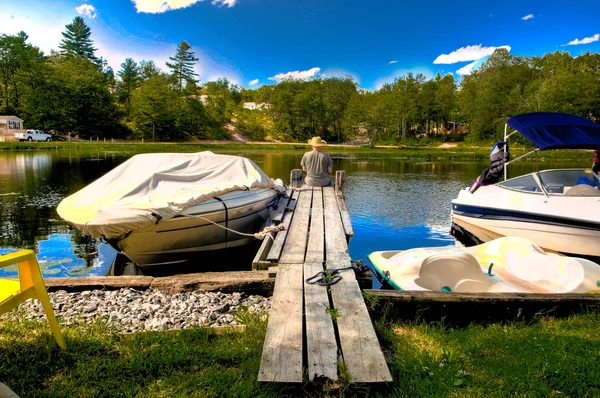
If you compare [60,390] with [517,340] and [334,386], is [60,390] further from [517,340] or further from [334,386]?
[517,340]

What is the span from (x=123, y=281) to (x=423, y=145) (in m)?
78.4

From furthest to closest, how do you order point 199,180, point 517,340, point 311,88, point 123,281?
point 311,88, point 199,180, point 123,281, point 517,340

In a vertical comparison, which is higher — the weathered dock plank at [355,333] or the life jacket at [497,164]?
the life jacket at [497,164]

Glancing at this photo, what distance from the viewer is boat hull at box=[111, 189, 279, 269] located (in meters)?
6.79

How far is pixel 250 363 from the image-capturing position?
3.12 m

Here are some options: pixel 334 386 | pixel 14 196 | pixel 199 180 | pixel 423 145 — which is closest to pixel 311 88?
pixel 423 145

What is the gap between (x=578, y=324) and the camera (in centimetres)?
407

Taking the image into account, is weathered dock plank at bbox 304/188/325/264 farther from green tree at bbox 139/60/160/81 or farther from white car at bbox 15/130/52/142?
green tree at bbox 139/60/160/81

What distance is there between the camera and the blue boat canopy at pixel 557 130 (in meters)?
9.26

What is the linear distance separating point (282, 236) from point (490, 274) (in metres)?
3.58

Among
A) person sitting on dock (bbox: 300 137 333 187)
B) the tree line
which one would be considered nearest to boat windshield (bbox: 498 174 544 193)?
person sitting on dock (bbox: 300 137 333 187)

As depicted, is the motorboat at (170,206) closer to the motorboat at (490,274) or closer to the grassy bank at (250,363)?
the grassy bank at (250,363)

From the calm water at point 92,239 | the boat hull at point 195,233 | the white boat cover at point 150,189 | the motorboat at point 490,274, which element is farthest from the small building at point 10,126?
the motorboat at point 490,274

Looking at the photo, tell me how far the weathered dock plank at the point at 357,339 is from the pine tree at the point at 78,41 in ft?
355
